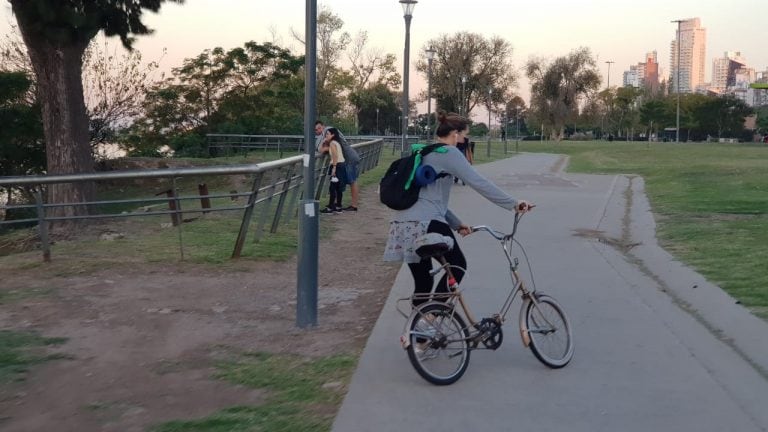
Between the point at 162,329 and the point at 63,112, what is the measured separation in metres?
7.66

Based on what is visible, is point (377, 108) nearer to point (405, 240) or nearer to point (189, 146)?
point (189, 146)

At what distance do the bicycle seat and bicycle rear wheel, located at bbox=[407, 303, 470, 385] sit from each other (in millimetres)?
317

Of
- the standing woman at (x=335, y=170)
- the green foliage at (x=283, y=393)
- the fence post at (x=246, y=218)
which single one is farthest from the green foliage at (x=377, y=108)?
the green foliage at (x=283, y=393)

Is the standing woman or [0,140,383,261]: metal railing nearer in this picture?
[0,140,383,261]: metal railing

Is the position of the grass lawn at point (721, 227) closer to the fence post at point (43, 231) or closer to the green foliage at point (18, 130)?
the fence post at point (43, 231)

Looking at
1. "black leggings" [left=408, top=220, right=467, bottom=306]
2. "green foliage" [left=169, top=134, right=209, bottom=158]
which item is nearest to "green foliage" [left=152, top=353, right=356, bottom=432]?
"black leggings" [left=408, top=220, right=467, bottom=306]

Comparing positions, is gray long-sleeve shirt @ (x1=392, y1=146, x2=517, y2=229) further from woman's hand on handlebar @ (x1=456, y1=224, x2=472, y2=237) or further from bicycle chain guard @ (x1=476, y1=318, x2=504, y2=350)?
bicycle chain guard @ (x1=476, y1=318, x2=504, y2=350)

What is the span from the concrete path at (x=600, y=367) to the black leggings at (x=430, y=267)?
1.77ft

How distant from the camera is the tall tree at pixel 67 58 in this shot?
12.3 meters

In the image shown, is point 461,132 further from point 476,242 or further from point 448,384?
point 476,242

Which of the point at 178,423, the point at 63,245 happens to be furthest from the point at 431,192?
the point at 63,245

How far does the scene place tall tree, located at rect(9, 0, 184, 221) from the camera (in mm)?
12273

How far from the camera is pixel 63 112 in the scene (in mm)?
13078

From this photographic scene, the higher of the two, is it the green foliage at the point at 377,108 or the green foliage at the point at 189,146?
the green foliage at the point at 377,108
